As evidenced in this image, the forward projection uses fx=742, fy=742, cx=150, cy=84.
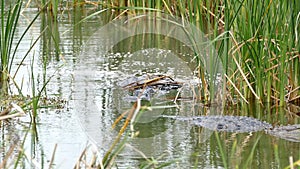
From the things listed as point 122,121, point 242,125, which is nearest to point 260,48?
point 242,125

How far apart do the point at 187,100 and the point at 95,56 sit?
76.5 inches

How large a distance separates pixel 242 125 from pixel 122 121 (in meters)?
0.81

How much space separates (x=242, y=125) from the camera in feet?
16.0

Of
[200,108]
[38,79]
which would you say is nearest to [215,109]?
[200,108]

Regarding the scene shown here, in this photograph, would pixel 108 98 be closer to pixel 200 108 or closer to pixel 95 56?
pixel 200 108

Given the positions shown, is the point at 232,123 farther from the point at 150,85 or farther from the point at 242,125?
the point at 150,85

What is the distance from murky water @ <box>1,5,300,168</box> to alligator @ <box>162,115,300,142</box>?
0.06 meters

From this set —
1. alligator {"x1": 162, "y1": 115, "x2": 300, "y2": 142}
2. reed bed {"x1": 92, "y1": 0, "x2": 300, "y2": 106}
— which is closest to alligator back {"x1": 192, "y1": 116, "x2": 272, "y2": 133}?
alligator {"x1": 162, "y1": 115, "x2": 300, "y2": 142}

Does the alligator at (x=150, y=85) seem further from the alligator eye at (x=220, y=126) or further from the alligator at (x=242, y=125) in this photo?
the alligator eye at (x=220, y=126)

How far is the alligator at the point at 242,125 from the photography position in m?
4.70

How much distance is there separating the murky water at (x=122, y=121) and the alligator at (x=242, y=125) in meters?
0.06

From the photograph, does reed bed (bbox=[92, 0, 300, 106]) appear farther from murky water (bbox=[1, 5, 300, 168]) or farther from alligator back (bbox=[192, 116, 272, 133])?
alligator back (bbox=[192, 116, 272, 133])

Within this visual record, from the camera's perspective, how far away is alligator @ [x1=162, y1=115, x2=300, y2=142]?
4695 millimetres

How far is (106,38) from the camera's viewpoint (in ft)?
28.6
